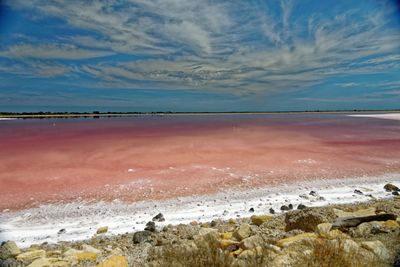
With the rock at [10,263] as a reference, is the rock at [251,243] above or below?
above

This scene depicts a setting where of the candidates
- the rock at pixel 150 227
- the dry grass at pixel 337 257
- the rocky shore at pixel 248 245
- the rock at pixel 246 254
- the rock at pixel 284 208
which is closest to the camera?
the dry grass at pixel 337 257

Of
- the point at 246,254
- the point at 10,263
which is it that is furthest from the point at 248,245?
the point at 10,263

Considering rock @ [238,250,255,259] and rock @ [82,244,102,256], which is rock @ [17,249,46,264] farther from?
rock @ [238,250,255,259]

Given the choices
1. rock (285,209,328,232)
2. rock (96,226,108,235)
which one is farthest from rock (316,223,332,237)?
rock (96,226,108,235)

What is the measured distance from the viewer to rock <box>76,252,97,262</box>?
13.6 ft

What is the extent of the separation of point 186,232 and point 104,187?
15.0ft

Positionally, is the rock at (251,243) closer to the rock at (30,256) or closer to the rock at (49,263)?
the rock at (49,263)

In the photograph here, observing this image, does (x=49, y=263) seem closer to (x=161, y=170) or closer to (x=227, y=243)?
(x=227, y=243)

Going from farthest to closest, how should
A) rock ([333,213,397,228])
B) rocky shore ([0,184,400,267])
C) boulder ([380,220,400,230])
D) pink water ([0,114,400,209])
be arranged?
pink water ([0,114,400,209]) < rock ([333,213,397,228]) < boulder ([380,220,400,230]) < rocky shore ([0,184,400,267])

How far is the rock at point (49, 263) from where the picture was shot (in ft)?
12.5

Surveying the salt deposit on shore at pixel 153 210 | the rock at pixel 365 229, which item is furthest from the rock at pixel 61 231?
the rock at pixel 365 229

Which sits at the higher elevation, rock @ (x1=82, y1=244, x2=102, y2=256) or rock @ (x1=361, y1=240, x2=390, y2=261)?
rock @ (x1=361, y1=240, x2=390, y2=261)

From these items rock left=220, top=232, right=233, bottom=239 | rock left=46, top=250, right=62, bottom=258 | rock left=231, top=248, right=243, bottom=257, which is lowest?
rock left=46, top=250, right=62, bottom=258

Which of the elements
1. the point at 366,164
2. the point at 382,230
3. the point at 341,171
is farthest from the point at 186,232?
the point at 366,164
